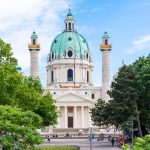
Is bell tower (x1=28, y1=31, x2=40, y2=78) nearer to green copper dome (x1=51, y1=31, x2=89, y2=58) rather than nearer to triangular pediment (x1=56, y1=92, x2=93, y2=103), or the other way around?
green copper dome (x1=51, y1=31, x2=89, y2=58)

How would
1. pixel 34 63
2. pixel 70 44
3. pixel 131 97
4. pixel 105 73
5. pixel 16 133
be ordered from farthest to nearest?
pixel 70 44, pixel 34 63, pixel 105 73, pixel 131 97, pixel 16 133

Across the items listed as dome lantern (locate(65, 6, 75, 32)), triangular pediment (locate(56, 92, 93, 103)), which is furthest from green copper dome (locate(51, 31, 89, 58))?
triangular pediment (locate(56, 92, 93, 103))

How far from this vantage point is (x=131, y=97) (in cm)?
4822

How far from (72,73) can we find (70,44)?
8.56 meters

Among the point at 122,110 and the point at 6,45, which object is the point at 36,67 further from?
the point at 6,45

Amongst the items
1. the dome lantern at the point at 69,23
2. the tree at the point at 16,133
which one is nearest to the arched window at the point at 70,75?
the dome lantern at the point at 69,23

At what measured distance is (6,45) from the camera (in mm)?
37656

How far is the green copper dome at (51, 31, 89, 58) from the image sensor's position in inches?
4828

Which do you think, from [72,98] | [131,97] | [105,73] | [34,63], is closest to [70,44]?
[34,63]

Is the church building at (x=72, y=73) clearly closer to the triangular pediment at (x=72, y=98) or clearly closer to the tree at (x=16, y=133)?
the triangular pediment at (x=72, y=98)

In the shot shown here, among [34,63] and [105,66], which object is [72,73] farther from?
[34,63]

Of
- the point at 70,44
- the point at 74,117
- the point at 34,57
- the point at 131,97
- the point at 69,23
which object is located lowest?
the point at 74,117

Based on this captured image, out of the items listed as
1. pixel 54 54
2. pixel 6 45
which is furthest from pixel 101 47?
pixel 6 45

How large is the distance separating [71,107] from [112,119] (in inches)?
2565
